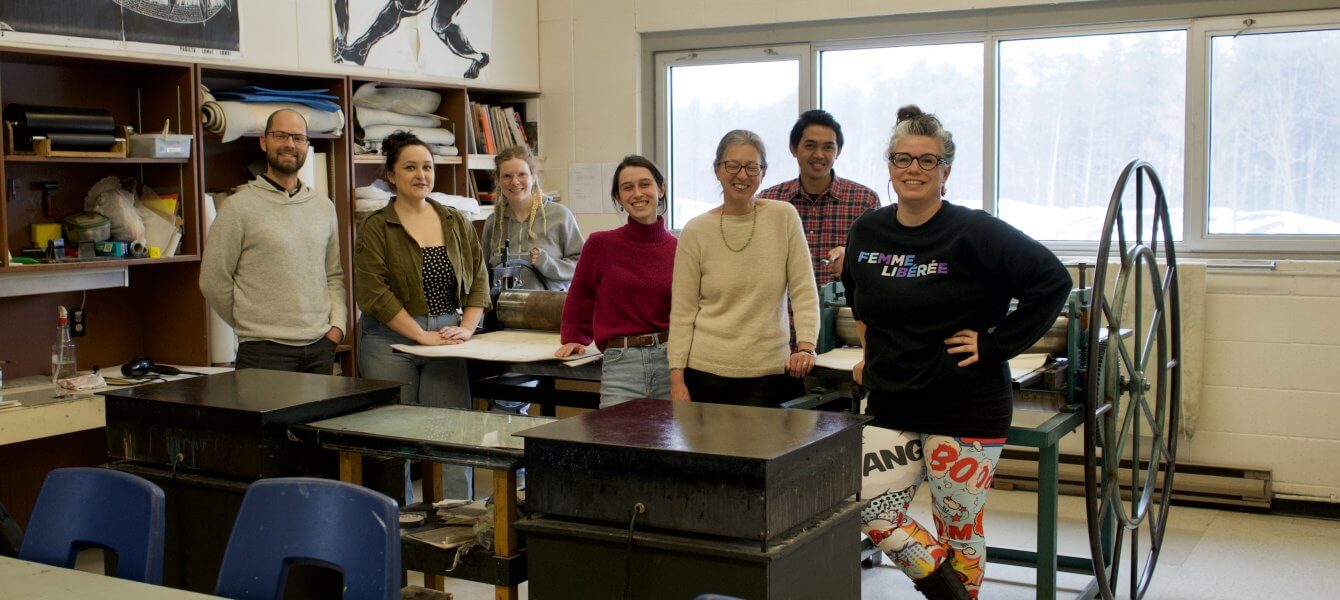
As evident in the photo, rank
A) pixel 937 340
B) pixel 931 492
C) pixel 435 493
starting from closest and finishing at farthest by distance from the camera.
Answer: pixel 937 340
pixel 931 492
pixel 435 493

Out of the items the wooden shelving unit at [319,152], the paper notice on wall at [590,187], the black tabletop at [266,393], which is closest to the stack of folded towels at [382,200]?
the wooden shelving unit at [319,152]

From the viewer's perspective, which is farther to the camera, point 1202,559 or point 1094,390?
point 1202,559

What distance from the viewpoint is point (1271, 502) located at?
15.9 ft

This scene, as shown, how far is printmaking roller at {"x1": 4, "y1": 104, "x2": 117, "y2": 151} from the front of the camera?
3912mm

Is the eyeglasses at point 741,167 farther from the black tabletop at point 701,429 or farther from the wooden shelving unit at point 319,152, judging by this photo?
the wooden shelving unit at point 319,152

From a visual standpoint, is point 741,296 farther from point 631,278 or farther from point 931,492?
point 931,492

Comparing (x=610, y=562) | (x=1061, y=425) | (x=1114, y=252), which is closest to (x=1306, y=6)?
(x=1114, y=252)

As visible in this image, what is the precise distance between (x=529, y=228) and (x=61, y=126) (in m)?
1.61

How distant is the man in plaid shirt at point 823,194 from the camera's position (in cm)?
387

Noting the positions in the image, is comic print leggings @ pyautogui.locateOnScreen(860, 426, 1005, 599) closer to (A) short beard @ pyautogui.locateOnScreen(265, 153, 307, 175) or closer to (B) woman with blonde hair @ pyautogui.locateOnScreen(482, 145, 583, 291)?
(B) woman with blonde hair @ pyautogui.locateOnScreen(482, 145, 583, 291)

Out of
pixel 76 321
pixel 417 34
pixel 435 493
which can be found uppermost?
pixel 417 34

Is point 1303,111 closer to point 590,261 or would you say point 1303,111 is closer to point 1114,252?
point 1114,252

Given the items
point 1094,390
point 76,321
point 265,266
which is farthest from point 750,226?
point 76,321

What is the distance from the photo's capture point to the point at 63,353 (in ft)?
13.5
